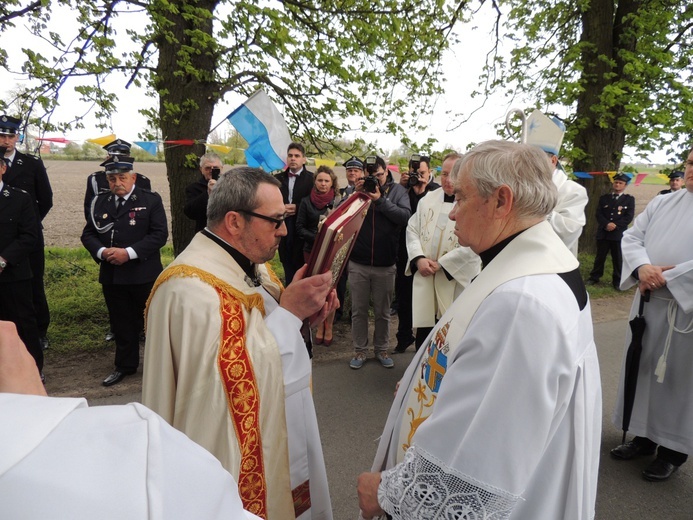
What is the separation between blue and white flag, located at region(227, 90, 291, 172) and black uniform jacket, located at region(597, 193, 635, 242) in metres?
7.04

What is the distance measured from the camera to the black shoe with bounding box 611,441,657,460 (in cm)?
339

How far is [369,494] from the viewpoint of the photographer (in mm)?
1514

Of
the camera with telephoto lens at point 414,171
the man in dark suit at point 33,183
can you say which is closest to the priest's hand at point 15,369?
the man in dark suit at point 33,183

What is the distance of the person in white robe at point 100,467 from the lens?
506mm

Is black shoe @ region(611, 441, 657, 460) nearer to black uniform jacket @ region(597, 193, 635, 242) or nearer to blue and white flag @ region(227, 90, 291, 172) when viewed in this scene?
blue and white flag @ region(227, 90, 291, 172)

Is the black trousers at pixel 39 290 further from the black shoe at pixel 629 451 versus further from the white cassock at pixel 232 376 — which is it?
the black shoe at pixel 629 451

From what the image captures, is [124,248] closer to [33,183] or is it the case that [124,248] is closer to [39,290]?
[39,290]

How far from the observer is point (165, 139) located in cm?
613

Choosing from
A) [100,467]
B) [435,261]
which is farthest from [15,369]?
[435,261]

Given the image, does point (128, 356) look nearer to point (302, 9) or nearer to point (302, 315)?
point (302, 315)

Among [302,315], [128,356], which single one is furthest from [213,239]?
[128,356]

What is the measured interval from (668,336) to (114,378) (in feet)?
14.8

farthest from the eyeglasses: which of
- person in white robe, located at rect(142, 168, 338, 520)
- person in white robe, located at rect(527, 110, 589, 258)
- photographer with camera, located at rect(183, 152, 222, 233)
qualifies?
photographer with camera, located at rect(183, 152, 222, 233)

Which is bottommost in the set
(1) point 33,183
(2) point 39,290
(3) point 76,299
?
(3) point 76,299
